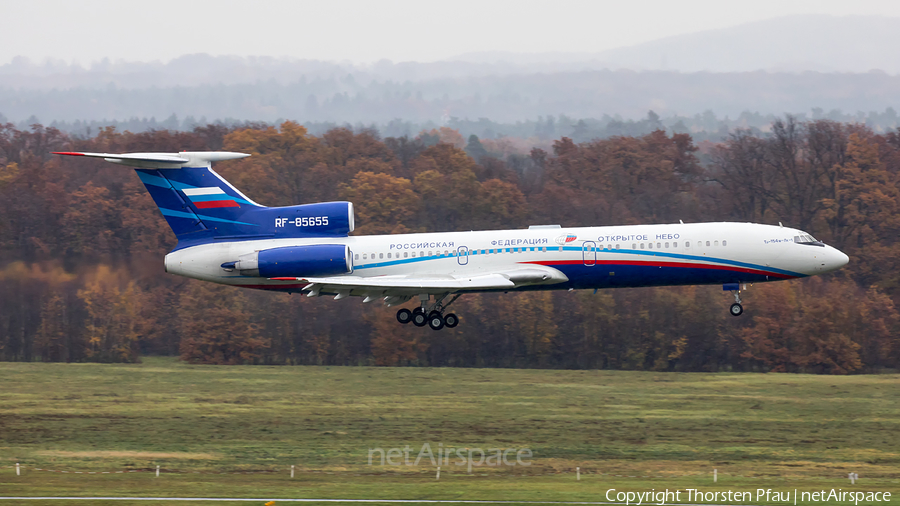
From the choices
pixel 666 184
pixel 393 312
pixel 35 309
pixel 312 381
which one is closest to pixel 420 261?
pixel 312 381

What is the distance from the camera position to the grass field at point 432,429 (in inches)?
1356

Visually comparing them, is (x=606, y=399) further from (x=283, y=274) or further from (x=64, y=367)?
(x=64, y=367)

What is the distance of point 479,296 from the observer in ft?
233

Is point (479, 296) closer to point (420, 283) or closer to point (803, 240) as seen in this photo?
point (420, 283)

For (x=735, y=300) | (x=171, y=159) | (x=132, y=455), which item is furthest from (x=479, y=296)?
(x=132, y=455)

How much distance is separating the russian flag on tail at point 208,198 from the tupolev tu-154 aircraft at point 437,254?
2.1 inches

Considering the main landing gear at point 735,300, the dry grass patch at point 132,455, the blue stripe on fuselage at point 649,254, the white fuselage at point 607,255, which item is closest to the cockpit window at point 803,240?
the white fuselage at point 607,255

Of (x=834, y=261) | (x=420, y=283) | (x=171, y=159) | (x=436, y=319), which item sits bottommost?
(x=436, y=319)

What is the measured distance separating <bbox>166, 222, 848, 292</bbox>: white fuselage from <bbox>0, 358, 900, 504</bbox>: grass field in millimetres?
6992

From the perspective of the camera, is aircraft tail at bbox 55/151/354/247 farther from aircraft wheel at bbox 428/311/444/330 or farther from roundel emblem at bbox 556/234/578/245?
roundel emblem at bbox 556/234/578/245

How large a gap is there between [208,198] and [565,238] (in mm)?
14343

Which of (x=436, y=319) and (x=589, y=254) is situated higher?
(x=589, y=254)

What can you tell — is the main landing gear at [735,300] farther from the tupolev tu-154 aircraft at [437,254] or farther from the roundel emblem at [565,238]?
the roundel emblem at [565,238]

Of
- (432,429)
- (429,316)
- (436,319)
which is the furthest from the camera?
(432,429)
